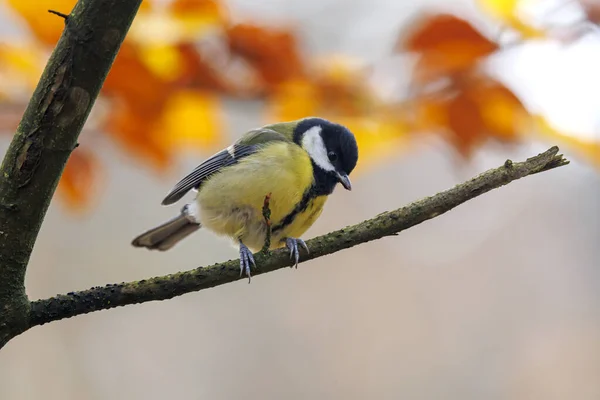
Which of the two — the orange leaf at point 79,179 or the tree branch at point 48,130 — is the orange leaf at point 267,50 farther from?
the tree branch at point 48,130

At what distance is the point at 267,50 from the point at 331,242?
0.55 meters

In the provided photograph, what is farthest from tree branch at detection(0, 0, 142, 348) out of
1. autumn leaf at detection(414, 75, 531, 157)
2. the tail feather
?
the tail feather

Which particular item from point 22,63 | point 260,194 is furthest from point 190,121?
point 22,63

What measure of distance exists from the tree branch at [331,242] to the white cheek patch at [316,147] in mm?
606

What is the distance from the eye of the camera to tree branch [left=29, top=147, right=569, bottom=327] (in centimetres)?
89

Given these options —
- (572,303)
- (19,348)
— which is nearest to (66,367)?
(19,348)

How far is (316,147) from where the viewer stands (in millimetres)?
1708

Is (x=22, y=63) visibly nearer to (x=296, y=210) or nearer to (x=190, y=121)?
(x=190, y=121)

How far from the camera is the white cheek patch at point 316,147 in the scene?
167 cm

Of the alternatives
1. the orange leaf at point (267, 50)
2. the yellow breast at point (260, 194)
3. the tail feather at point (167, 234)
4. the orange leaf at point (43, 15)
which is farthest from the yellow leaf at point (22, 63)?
the tail feather at point (167, 234)

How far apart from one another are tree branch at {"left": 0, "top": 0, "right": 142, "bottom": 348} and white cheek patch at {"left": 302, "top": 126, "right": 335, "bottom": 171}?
0.92 m

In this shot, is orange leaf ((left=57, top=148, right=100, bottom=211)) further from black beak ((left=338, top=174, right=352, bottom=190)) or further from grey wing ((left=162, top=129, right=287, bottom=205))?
black beak ((left=338, top=174, right=352, bottom=190))

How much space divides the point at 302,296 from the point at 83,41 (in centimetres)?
322

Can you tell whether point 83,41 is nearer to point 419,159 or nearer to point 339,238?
point 339,238
